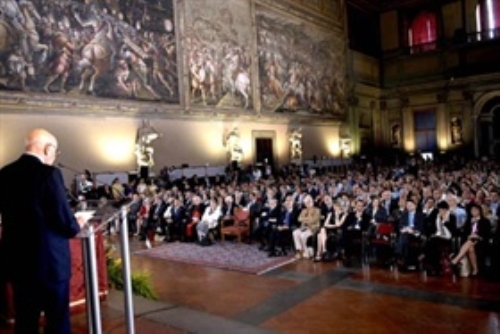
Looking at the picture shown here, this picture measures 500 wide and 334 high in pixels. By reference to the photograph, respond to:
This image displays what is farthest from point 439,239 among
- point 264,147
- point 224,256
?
point 264,147

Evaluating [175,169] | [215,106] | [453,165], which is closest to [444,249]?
[175,169]

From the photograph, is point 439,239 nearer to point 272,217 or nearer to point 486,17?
point 272,217

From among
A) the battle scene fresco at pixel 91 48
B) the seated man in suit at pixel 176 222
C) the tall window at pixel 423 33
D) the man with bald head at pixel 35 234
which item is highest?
the tall window at pixel 423 33

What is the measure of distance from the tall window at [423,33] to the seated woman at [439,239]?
24.3 metres

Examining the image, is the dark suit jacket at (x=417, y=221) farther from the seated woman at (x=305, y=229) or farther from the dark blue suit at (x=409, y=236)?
the seated woman at (x=305, y=229)

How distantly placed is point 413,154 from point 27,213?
2803cm

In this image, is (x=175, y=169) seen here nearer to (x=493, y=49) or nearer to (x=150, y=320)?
(x=150, y=320)

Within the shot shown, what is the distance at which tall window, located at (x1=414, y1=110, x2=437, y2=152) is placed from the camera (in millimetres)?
27891

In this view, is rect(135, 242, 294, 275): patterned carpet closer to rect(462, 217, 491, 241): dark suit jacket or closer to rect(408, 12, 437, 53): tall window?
rect(462, 217, 491, 241): dark suit jacket

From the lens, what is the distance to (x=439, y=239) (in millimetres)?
6699

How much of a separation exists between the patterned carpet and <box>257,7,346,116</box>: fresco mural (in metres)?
12.5

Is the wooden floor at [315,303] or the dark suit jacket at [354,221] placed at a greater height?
the dark suit jacket at [354,221]

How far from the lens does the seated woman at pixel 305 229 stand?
8195 mm

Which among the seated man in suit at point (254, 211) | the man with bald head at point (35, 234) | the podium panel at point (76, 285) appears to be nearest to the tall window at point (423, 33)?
the seated man in suit at point (254, 211)
